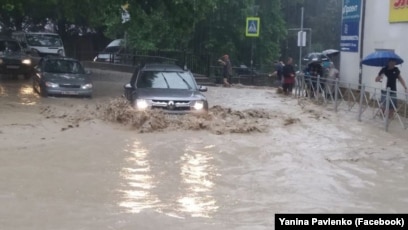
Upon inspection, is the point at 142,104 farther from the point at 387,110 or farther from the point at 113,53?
the point at 113,53

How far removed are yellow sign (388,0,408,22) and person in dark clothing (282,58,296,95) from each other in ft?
20.3

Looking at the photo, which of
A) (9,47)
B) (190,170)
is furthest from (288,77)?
(190,170)

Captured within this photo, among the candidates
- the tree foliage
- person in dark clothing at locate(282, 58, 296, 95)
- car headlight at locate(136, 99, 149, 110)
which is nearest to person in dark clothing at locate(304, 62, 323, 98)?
person in dark clothing at locate(282, 58, 296, 95)

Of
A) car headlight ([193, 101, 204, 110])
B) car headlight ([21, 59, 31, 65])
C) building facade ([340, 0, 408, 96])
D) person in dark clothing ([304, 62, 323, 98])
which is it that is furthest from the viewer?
car headlight ([21, 59, 31, 65])

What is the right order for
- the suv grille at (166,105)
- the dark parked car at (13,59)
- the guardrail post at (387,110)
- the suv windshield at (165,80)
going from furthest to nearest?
the dark parked car at (13,59)
the suv windshield at (165,80)
the guardrail post at (387,110)
the suv grille at (166,105)

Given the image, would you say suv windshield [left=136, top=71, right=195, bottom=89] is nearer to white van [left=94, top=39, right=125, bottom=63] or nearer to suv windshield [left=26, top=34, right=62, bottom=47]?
suv windshield [left=26, top=34, right=62, bottom=47]

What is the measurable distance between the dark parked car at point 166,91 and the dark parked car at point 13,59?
38.0 feet

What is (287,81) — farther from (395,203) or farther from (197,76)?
(395,203)

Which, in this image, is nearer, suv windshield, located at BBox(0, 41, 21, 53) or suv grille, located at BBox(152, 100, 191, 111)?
suv grille, located at BBox(152, 100, 191, 111)

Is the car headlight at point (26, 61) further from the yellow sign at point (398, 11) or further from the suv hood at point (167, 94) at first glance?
the yellow sign at point (398, 11)

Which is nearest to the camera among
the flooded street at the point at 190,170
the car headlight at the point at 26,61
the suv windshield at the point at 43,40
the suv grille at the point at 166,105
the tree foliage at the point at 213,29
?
the flooded street at the point at 190,170

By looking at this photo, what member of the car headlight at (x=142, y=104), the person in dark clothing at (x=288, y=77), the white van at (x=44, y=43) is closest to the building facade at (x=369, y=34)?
the person in dark clothing at (x=288, y=77)

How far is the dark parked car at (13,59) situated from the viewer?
26.0 metres

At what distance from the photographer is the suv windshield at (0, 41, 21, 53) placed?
26.3 meters
